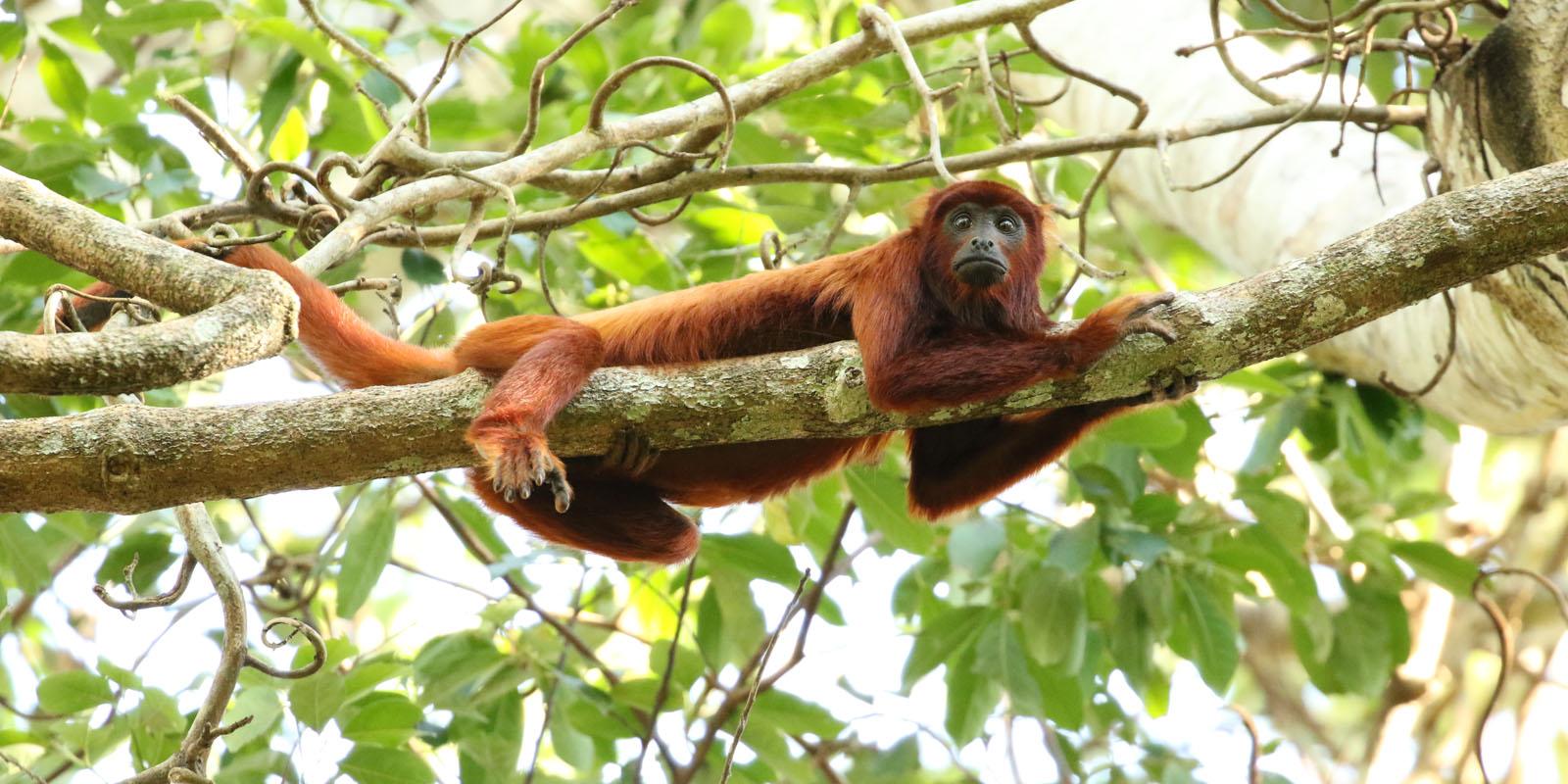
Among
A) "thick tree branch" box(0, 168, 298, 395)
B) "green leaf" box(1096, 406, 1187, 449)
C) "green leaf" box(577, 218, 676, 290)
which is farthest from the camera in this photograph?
"green leaf" box(577, 218, 676, 290)

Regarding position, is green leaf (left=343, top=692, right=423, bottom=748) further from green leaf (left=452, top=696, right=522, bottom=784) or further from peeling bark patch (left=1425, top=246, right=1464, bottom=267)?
peeling bark patch (left=1425, top=246, right=1464, bottom=267)

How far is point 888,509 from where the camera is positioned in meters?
5.84

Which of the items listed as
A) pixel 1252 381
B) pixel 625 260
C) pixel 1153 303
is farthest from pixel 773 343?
pixel 1252 381

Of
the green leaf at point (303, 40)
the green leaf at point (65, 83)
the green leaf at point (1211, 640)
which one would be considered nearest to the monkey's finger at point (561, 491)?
the green leaf at point (303, 40)

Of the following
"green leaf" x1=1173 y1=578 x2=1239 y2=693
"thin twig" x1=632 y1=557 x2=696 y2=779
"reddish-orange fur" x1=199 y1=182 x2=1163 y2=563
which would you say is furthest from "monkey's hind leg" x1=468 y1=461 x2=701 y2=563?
"green leaf" x1=1173 y1=578 x2=1239 y2=693

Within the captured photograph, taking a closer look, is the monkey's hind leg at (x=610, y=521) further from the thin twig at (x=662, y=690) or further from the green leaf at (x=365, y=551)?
the green leaf at (x=365, y=551)

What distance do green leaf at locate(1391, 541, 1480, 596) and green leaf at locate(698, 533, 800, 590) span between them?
3070 millimetres

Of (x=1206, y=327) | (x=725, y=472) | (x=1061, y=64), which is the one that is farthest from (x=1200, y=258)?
(x=1206, y=327)

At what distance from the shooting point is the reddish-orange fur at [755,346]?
15.2 ft

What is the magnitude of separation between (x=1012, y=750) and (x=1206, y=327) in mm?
4332

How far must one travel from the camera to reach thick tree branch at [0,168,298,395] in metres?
2.82

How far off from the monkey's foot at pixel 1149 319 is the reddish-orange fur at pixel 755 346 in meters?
0.50

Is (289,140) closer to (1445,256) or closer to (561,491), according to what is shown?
(561,491)

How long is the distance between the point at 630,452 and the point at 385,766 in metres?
1.64
